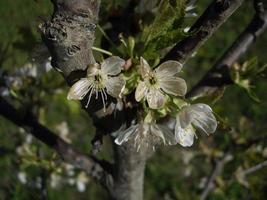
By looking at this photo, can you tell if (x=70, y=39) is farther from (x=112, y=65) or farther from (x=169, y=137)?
(x=169, y=137)

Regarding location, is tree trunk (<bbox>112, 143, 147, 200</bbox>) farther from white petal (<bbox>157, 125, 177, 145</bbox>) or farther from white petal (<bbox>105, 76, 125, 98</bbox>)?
white petal (<bbox>105, 76, 125, 98</bbox>)

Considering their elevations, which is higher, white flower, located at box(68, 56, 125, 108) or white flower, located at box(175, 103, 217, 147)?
white flower, located at box(68, 56, 125, 108)

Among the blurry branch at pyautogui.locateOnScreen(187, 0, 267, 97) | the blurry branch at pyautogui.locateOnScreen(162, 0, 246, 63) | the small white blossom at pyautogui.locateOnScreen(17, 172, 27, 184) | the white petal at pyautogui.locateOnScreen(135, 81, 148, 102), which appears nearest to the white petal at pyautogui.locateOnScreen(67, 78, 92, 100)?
the white petal at pyautogui.locateOnScreen(135, 81, 148, 102)

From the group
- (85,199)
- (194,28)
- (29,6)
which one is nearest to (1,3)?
(29,6)

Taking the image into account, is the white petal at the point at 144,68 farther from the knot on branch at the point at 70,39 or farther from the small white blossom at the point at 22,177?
Answer: the small white blossom at the point at 22,177

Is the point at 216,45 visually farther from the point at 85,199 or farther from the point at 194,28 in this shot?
the point at 194,28

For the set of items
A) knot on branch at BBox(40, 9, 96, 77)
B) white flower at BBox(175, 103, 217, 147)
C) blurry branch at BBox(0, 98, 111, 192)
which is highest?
knot on branch at BBox(40, 9, 96, 77)

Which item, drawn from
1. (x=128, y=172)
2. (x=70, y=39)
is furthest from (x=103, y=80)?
(x=128, y=172)

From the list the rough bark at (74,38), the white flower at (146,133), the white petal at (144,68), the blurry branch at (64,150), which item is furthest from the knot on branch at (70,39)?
the blurry branch at (64,150)
